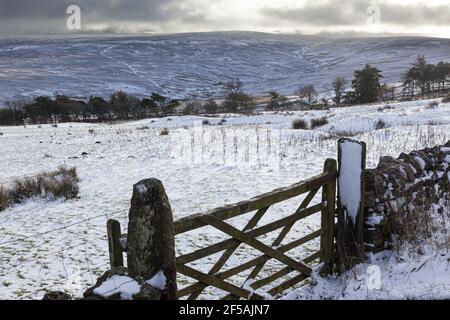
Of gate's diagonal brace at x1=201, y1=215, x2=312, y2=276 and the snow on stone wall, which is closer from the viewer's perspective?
gate's diagonal brace at x1=201, y1=215, x2=312, y2=276

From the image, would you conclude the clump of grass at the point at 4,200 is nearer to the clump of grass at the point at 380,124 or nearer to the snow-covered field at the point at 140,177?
the snow-covered field at the point at 140,177

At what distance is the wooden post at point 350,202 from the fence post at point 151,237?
2555 millimetres

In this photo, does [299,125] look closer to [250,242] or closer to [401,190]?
[401,190]

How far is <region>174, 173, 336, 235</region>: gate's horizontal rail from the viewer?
13.0 ft

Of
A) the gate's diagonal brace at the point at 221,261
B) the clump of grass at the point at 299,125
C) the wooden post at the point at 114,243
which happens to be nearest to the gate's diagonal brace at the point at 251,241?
the gate's diagonal brace at the point at 221,261

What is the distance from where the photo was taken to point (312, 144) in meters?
16.2

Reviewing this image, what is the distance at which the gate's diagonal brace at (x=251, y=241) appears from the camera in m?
4.14

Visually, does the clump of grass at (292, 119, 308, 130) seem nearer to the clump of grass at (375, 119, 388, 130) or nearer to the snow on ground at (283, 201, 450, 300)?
the clump of grass at (375, 119, 388, 130)

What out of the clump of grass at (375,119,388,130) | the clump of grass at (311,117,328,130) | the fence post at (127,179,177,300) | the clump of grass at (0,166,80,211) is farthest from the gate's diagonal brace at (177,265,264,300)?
the clump of grass at (311,117,328,130)

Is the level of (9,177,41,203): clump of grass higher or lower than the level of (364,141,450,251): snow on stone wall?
lower

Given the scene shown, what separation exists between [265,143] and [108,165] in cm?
657

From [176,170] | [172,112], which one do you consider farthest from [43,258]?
[172,112]

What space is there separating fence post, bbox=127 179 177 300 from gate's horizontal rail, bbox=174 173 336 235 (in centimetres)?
28

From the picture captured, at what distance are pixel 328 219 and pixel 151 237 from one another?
261 cm
